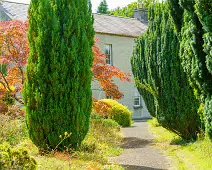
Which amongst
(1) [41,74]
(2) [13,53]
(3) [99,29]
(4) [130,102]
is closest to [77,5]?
(1) [41,74]

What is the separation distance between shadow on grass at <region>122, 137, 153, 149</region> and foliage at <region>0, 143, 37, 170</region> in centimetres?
657

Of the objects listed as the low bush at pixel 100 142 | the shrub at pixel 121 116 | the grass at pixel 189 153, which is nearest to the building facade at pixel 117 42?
the shrub at pixel 121 116

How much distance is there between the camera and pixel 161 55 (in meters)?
11.3

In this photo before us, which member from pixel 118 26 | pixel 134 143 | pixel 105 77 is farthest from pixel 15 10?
pixel 134 143

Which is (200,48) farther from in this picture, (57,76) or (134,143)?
(134,143)

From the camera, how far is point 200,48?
6.98 m

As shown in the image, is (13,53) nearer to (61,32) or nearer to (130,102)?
(61,32)

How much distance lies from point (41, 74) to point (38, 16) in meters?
Result: 1.41

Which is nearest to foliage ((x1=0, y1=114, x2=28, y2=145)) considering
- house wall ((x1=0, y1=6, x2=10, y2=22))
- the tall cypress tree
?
the tall cypress tree

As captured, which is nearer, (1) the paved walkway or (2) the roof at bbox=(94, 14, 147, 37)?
(1) the paved walkway

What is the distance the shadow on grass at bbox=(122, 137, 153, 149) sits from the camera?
A: 11.6 m

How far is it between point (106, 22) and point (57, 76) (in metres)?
18.7

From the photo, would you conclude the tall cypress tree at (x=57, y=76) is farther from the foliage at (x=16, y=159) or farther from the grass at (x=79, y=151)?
the foliage at (x=16, y=159)

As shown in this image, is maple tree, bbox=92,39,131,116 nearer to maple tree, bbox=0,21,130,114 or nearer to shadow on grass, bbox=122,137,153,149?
maple tree, bbox=0,21,130,114
